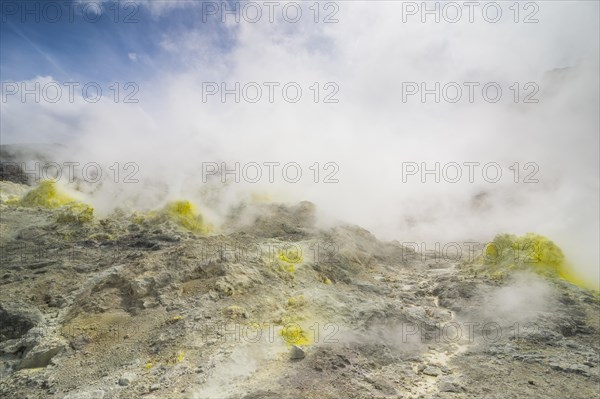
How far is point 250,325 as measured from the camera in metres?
12.6

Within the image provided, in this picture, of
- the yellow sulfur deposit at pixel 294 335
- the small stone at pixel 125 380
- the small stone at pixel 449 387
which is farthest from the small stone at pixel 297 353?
the small stone at pixel 125 380

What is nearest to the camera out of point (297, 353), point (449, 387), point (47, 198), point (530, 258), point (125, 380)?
point (125, 380)

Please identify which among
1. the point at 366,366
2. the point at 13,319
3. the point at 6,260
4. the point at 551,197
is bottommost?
the point at 366,366

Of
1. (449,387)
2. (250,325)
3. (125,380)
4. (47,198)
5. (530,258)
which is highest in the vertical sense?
(47,198)

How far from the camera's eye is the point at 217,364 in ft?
34.2

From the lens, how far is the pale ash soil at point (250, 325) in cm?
1039

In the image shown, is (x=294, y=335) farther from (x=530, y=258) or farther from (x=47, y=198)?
(x=47, y=198)

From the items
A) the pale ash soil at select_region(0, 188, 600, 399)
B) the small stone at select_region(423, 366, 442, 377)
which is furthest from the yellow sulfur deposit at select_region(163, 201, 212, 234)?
the small stone at select_region(423, 366, 442, 377)

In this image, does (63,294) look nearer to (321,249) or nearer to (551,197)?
(321,249)

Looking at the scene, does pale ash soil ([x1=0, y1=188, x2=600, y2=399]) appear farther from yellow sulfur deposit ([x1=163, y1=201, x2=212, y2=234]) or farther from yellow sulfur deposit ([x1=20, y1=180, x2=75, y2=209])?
yellow sulfur deposit ([x1=20, y1=180, x2=75, y2=209])

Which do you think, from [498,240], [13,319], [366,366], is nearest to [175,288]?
[13,319]

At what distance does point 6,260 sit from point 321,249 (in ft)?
48.8

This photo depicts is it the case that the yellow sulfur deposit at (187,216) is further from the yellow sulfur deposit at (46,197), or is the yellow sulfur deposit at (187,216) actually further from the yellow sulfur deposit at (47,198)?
the yellow sulfur deposit at (46,197)

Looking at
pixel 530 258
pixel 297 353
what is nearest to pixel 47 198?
pixel 297 353
